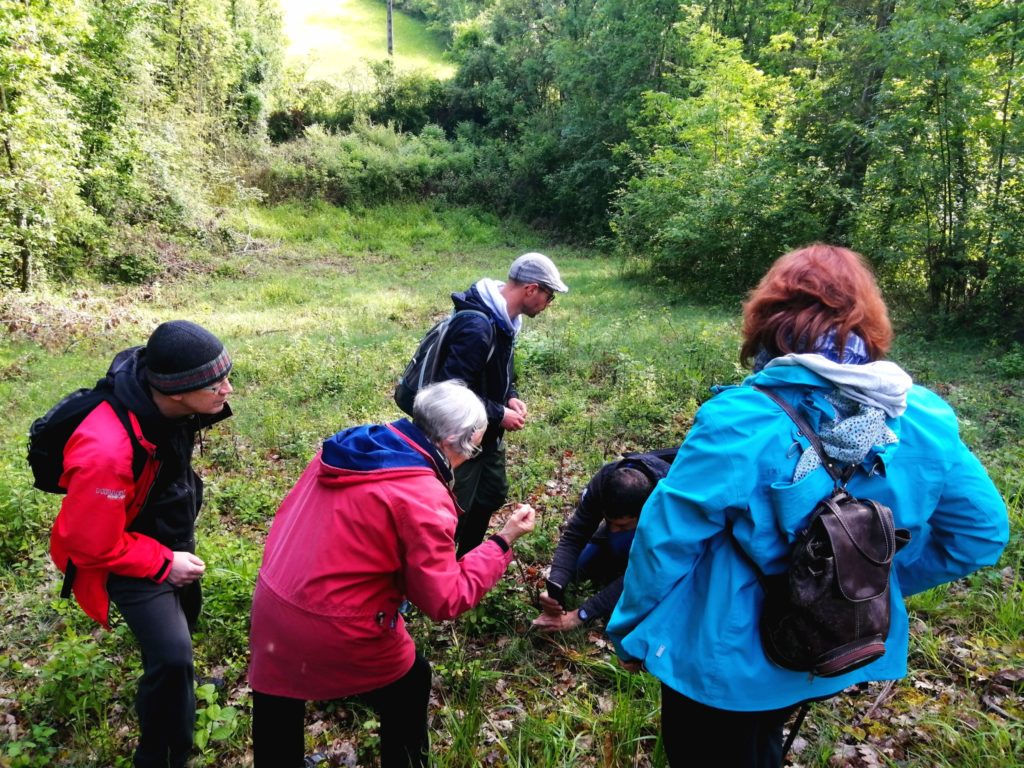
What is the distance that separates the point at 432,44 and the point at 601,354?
1503 inches

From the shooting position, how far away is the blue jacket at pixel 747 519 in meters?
1.67

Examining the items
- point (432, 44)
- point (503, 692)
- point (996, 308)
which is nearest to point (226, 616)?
point (503, 692)

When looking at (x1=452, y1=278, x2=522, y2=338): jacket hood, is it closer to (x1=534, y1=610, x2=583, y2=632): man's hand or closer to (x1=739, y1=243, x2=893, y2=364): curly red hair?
(x1=534, y1=610, x2=583, y2=632): man's hand

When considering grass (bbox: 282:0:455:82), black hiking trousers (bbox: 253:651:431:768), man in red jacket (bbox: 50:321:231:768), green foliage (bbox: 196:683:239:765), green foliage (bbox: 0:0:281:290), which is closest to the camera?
black hiking trousers (bbox: 253:651:431:768)

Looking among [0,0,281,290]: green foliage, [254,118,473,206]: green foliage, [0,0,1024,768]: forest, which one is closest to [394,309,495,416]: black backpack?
[0,0,1024,768]: forest

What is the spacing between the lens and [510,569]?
4141 millimetres

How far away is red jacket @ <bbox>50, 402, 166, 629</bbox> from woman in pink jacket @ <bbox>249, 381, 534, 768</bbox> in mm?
630

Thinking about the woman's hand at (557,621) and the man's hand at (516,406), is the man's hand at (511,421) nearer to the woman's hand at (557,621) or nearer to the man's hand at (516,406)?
the man's hand at (516,406)

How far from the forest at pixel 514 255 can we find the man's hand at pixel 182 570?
0.61 metres

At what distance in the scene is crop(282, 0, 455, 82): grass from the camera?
3306 centimetres

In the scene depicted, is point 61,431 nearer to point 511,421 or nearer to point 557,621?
point 511,421

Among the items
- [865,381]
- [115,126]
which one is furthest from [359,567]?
[115,126]

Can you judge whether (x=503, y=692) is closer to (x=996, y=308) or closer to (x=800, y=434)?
(x=800, y=434)

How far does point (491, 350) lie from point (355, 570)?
5.91 ft
